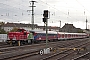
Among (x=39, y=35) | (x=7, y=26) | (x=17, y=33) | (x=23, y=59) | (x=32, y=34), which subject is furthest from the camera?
(x=7, y=26)

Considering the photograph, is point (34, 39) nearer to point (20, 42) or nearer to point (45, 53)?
point (20, 42)

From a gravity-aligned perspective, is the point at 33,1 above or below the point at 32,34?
above

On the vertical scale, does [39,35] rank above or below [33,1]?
below

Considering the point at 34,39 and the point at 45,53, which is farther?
the point at 34,39

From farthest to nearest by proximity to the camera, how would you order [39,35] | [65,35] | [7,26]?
[7,26], [65,35], [39,35]

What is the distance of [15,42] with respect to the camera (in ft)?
117

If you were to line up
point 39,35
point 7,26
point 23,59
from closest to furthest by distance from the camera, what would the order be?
point 23,59
point 39,35
point 7,26

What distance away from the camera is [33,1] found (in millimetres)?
45906

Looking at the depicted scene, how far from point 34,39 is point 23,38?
635 cm

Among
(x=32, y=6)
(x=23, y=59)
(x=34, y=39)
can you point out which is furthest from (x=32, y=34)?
(x=23, y=59)

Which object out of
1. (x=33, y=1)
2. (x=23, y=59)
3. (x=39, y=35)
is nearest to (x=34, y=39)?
(x=39, y=35)

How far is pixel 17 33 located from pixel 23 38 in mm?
1778

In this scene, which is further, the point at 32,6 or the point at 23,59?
the point at 32,6

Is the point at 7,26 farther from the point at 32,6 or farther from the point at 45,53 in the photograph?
the point at 45,53
